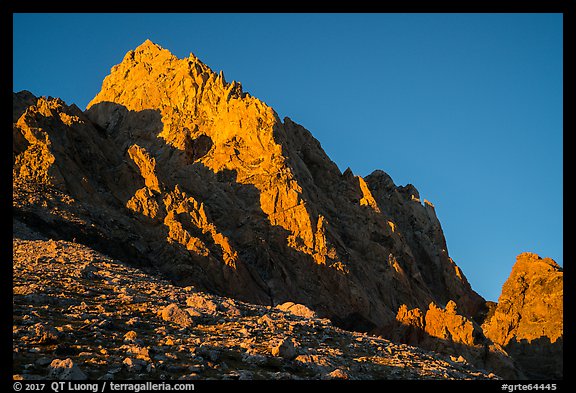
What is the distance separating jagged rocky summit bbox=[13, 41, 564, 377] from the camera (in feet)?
177

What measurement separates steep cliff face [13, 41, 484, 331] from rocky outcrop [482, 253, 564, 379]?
10458mm

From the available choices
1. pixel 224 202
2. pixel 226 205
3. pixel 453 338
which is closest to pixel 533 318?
pixel 453 338

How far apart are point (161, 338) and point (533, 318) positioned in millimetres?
60299

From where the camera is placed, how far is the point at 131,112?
97.3m

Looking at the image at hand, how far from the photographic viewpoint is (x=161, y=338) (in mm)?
22125

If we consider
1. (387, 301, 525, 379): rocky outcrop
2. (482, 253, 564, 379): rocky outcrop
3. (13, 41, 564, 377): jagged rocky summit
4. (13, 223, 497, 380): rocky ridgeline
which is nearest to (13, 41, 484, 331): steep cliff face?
(13, 41, 564, 377): jagged rocky summit

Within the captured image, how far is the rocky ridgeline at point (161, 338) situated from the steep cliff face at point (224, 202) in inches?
719

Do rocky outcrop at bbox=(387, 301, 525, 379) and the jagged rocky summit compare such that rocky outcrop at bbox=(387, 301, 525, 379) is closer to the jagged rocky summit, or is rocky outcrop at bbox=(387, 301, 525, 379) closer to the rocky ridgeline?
the jagged rocky summit

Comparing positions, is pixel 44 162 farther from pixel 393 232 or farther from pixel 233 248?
pixel 393 232
